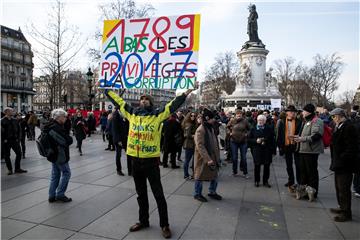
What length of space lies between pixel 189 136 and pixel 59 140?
3.83m

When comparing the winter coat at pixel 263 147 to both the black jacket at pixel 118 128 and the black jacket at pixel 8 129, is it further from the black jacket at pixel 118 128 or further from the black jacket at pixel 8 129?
the black jacket at pixel 8 129

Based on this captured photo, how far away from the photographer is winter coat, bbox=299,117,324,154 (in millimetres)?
5668

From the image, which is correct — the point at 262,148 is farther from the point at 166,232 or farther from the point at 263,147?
the point at 166,232

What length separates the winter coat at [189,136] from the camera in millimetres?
7941

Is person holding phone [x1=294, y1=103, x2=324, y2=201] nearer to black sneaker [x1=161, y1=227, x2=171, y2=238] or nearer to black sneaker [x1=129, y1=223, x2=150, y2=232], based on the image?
black sneaker [x1=161, y1=227, x2=171, y2=238]

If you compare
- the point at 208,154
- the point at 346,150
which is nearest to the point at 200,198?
the point at 208,154

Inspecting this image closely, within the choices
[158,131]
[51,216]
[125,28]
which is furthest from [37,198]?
[125,28]

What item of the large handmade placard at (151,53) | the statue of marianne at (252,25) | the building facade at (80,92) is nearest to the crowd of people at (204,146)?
the large handmade placard at (151,53)

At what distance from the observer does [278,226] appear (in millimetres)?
4496

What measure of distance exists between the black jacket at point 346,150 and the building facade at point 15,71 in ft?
259

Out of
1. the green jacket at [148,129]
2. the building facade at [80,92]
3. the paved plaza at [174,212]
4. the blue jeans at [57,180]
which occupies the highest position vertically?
the building facade at [80,92]

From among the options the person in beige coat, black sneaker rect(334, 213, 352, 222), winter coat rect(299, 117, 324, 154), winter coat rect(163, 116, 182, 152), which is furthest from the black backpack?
black sneaker rect(334, 213, 352, 222)

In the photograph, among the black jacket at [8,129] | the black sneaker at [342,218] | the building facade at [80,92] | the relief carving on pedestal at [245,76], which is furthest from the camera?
the relief carving on pedestal at [245,76]

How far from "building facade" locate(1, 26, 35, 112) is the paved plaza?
7523 cm
